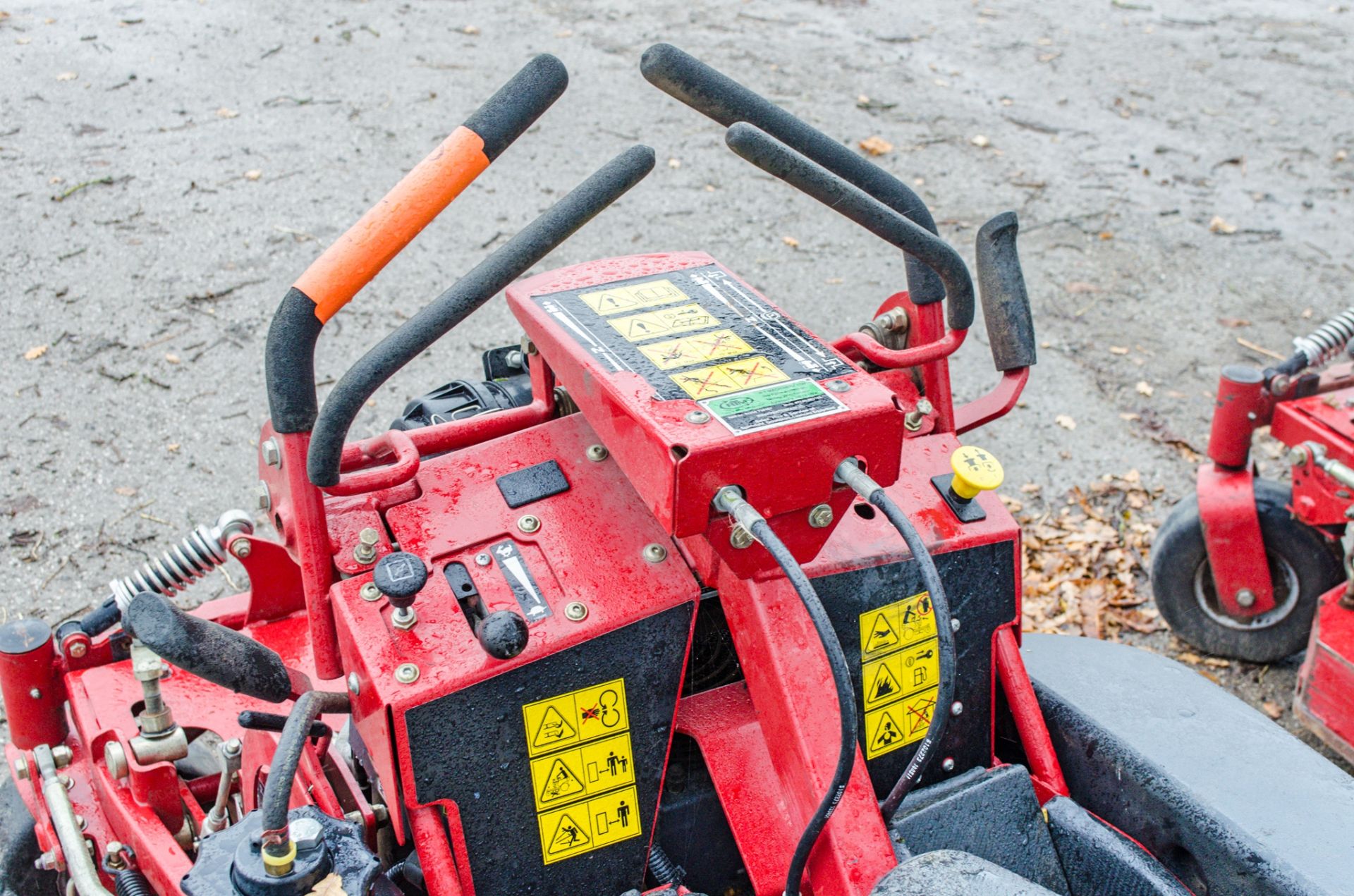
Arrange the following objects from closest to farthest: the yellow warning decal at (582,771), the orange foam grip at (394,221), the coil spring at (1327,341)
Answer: the orange foam grip at (394,221), the yellow warning decal at (582,771), the coil spring at (1327,341)

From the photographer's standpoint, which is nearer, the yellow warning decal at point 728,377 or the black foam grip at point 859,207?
the black foam grip at point 859,207

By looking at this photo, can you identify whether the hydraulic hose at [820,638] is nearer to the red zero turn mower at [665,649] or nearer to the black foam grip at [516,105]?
the red zero turn mower at [665,649]

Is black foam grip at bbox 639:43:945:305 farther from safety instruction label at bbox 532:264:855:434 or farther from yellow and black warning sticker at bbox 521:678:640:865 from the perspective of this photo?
yellow and black warning sticker at bbox 521:678:640:865

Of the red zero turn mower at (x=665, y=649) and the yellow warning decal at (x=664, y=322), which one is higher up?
the yellow warning decal at (x=664, y=322)

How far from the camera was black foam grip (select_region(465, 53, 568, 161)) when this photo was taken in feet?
5.11

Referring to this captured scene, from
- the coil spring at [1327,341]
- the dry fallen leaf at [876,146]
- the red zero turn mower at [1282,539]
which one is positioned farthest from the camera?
the dry fallen leaf at [876,146]

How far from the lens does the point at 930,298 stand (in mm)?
2174

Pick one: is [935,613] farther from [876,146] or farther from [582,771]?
[876,146]

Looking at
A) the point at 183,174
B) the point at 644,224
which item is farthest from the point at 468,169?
the point at 183,174

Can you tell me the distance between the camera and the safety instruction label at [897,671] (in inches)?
76.2

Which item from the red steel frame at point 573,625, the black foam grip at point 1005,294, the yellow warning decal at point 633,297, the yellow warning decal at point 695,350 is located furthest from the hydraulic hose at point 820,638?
the black foam grip at point 1005,294

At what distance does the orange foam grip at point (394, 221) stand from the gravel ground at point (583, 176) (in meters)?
2.41

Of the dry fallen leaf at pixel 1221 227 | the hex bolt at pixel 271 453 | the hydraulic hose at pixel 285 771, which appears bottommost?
the dry fallen leaf at pixel 1221 227

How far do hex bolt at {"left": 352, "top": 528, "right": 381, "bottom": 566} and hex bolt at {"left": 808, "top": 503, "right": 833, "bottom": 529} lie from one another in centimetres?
68
